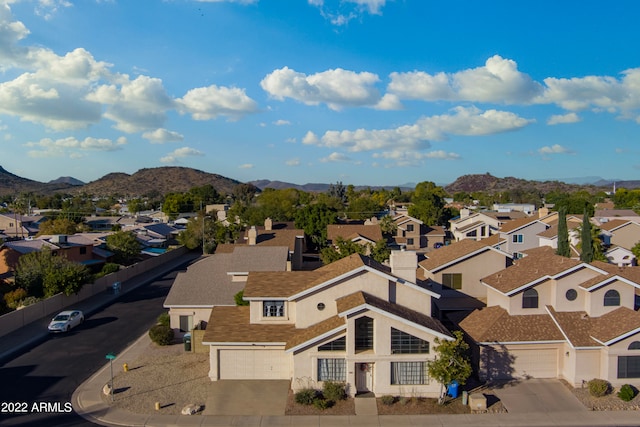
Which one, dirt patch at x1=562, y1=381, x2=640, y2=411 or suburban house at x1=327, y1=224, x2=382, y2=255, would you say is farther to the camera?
suburban house at x1=327, y1=224, x2=382, y2=255

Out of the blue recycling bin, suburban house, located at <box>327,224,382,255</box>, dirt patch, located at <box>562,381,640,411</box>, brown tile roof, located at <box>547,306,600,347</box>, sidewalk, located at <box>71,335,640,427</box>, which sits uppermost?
suburban house, located at <box>327,224,382,255</box>

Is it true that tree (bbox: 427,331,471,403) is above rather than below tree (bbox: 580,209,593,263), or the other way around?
below

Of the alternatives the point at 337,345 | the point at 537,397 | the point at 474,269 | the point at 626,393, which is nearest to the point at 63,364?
the point at 337,345

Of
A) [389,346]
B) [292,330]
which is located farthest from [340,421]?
[292,330]

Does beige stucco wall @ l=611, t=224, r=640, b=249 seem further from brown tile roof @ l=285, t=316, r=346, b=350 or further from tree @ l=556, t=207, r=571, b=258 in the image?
brown tile roof @ l=285, t=316, r=346, b=350

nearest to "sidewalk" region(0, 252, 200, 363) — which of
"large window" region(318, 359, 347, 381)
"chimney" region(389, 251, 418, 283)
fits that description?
"large window" region(318, 359, 347, 381)

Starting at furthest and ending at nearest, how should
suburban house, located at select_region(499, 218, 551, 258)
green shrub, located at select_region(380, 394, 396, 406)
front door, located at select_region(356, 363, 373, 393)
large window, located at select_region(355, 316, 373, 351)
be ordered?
suburban house, located at select_region(499, 218, 551, 258), front door, located at select_region(356, 363, 373, 393), large window, located at select_region(355, 316, 373, 351), green shrub, located at select_region(380, 394, 396, 406)

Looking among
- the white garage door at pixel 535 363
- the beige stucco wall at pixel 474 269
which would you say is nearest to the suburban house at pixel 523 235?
the beige stucco wall at pixel 474 269

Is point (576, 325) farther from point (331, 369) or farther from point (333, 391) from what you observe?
point (333, 391)
